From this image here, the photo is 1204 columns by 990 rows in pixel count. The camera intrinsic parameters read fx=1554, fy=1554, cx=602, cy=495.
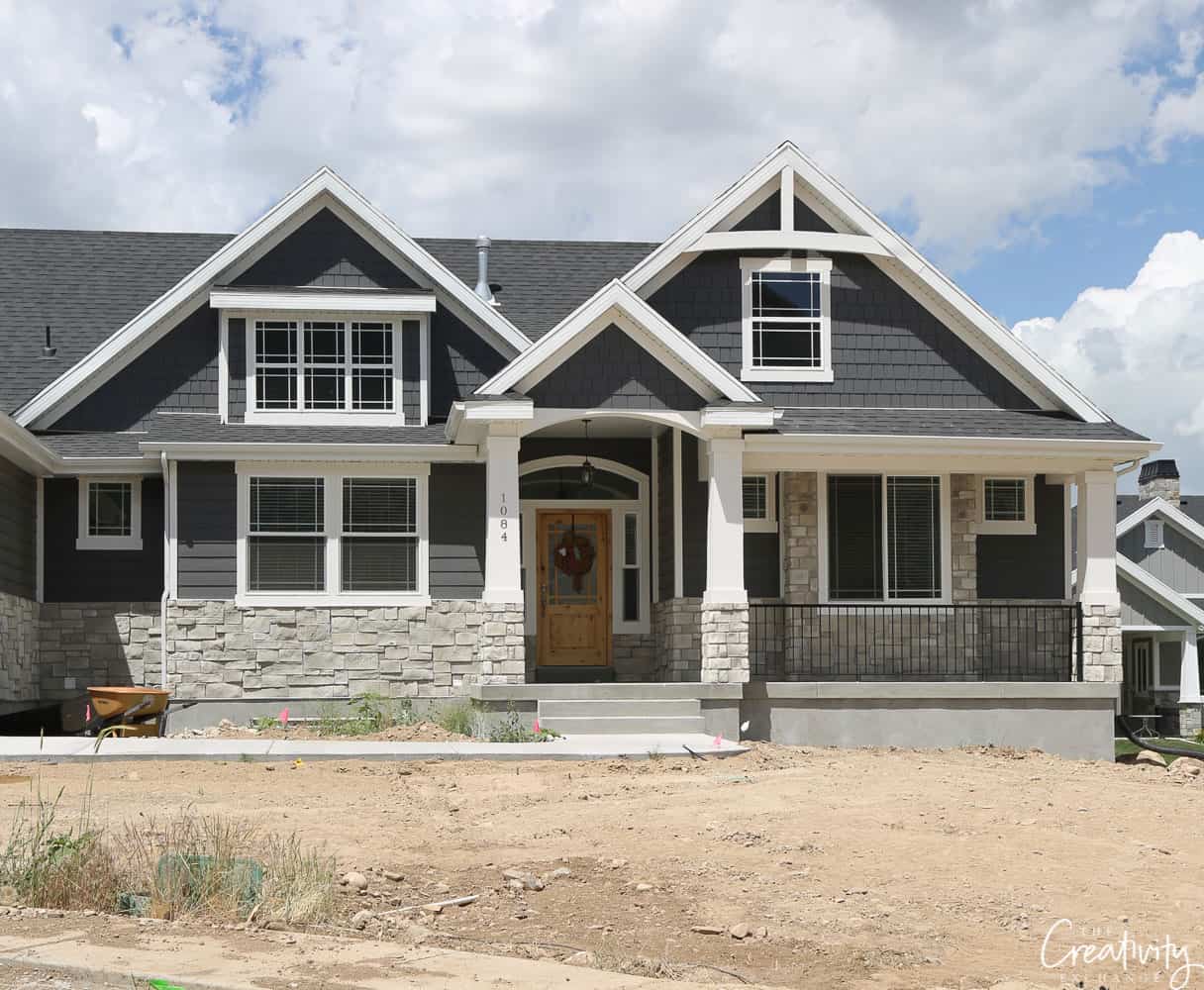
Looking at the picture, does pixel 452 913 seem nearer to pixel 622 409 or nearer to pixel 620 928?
pixel 620 928

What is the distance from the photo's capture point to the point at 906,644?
1966 centimetres

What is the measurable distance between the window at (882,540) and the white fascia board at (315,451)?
4704 mm

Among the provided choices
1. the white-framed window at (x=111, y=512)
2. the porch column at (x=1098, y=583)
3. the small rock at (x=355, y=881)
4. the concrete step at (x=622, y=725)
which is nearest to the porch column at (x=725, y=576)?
the concrete step at (x=622, y=725)

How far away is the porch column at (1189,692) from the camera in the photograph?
36.8 metres

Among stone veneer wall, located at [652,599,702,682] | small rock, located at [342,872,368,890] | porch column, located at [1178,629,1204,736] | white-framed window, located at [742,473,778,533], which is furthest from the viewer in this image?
porch column, located at [1178,629,1204,736]

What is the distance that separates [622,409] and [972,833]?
769 cm

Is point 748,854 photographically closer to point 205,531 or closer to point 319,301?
point 205,531

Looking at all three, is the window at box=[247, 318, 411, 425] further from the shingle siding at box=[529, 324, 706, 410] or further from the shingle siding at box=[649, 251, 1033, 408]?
the shingle siding at box=[649, 251, 1033, 408]

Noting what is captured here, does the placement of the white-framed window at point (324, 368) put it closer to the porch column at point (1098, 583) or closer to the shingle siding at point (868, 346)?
the shingle siding at point (868, 346)

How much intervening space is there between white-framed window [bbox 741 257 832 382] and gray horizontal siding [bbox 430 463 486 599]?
397cm

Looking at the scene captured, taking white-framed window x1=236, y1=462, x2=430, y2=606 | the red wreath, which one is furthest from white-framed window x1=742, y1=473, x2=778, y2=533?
white-framed window x1=236, y1=462, x2=430, y2=606

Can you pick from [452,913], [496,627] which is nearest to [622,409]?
[496,627]

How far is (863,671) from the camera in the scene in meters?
19.4

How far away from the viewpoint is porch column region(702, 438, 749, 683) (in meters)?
17.7
